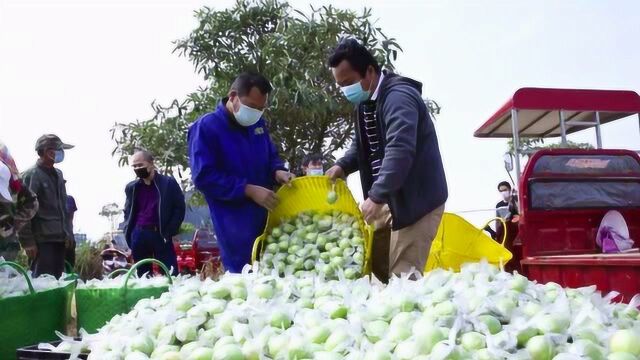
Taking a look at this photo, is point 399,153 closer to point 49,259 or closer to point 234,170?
point 234,170

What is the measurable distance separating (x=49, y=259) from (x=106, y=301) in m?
3.04

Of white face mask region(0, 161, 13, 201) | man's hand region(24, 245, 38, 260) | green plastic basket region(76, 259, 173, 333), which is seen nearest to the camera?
green plastic basket region(76, 259, 173, 333)

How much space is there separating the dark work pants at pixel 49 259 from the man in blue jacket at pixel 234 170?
2.51 m

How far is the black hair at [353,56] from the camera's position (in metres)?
3.23

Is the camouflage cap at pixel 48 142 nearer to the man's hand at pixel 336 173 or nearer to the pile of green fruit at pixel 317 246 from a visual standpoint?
the pile of green fruit at pixel 317 246

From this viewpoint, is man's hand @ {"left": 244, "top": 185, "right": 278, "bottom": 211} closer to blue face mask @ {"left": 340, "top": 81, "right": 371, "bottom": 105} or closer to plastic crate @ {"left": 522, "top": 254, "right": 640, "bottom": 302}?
blue face mask @ {"left": 340, "top": 81, "right": 371, "bottom": 105}

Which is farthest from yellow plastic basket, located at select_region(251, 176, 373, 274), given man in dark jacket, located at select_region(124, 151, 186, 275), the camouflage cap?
the camouflage cap

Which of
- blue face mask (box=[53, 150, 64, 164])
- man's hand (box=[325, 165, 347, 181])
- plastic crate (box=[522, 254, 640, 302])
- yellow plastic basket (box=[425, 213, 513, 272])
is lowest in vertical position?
plastic crate (box=[522, 254, 640, 302])

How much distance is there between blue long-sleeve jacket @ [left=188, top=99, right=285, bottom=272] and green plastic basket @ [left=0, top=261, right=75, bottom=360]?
0.91 meters

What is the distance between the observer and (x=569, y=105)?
5.77 meters

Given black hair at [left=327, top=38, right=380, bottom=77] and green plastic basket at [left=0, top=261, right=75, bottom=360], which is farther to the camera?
black hair at [left=327, top=38, right=380, bottom=77]

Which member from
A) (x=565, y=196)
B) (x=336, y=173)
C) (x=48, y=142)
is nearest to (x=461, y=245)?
(x=565, y=196)

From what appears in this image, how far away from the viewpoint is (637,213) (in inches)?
201

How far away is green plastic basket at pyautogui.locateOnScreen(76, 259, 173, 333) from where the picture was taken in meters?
2.70
